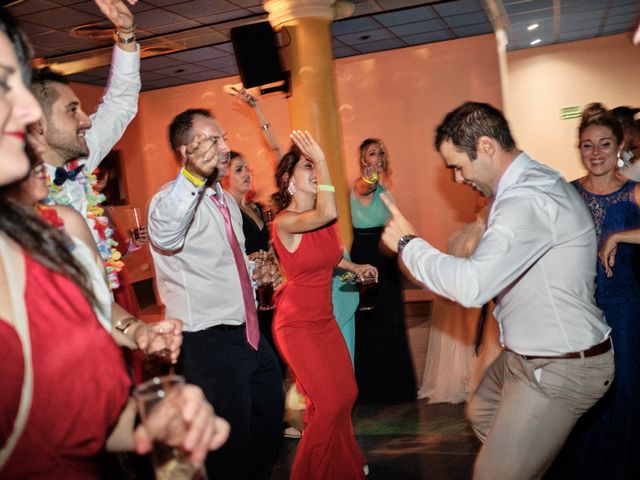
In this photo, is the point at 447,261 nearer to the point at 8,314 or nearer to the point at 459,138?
the point at 459,138

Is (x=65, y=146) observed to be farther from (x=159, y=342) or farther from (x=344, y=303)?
(x=344, y=303)

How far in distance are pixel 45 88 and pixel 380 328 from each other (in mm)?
2822

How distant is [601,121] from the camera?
3170mm

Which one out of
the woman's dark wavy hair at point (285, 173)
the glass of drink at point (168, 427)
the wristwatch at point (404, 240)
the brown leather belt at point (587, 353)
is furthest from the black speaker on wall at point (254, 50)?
the glass of drink at point (168, 427)

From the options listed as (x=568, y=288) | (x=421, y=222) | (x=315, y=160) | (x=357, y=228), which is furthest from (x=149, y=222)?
(x=421, y=222)

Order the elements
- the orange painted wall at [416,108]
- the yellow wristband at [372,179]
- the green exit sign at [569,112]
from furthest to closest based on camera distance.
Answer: the green exit sign at [569,112], the orange painted wall at [416,108], the yellow wristband at [372,179]

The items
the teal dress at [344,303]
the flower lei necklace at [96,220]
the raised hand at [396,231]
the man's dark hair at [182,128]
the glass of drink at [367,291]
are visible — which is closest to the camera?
the raised hand at [396,231]

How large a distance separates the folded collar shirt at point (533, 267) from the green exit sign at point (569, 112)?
26.5ft

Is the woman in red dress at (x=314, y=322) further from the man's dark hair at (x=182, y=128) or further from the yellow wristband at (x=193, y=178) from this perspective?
the yellow wristband at (x=193, y=178)

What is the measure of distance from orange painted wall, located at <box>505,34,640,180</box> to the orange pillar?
15.4 feet

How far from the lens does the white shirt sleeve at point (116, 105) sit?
2.52 m

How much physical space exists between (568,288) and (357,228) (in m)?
2.41

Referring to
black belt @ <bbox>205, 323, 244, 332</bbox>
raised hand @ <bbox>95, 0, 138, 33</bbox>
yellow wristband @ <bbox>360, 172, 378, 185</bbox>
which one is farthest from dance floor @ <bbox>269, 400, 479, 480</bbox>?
raised hand @ <bbox>95, 0, 138, 33</bbox>

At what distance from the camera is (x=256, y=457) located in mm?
2596
